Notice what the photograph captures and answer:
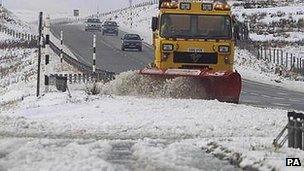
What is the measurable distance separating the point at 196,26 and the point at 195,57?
2.75ft

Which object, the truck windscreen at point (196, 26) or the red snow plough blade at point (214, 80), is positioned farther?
the truck windscreen at point (196, 26)

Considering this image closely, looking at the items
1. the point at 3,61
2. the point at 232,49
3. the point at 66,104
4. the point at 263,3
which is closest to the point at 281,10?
the point at 263,3

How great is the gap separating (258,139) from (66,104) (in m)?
5.24

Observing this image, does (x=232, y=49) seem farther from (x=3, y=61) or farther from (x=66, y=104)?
(x=3, y=61)

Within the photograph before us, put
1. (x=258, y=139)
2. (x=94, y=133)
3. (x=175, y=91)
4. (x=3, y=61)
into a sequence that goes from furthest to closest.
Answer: (x=3, y=61) < (x=175, y=91) < (x=94, y=133) < (x=258, y=139)

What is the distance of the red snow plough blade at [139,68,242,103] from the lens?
1622 cm

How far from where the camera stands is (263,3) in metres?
80.0

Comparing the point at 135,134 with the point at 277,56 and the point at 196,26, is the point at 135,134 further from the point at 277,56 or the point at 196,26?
the point at 277,56

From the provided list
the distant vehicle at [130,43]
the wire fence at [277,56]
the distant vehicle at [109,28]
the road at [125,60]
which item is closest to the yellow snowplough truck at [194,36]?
the road at [125,60]

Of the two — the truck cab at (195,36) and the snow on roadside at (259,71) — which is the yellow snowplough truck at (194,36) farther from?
the snow on roadside at (259,71)

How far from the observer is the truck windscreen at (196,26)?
17.5 meters

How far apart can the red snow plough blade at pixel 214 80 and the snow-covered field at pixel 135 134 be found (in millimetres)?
2261

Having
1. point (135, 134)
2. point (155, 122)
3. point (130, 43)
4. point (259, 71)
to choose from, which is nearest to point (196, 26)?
point (155, 122)

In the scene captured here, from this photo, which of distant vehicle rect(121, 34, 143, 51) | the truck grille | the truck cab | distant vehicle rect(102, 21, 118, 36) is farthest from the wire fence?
distant vehicle rect(102, 21, 118, 36)
